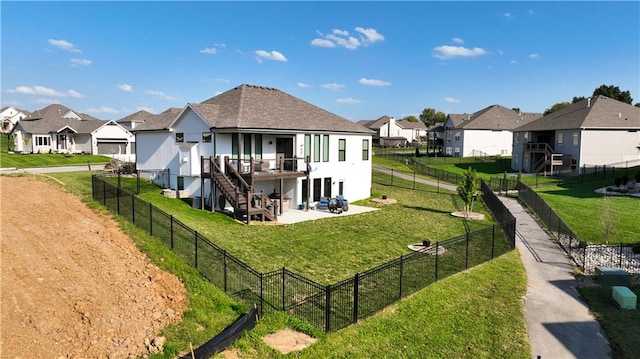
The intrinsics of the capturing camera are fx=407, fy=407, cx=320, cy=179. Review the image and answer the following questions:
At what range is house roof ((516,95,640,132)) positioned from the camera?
4375 cm

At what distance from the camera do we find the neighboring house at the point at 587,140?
4291 cm

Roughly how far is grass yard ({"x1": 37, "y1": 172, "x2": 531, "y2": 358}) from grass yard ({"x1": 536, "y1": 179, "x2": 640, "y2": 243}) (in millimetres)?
8741

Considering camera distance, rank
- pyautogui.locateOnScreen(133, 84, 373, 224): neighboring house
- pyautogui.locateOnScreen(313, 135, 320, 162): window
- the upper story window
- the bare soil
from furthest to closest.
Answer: the upper story window → pyautogui.locateOnScreen(313, 135, 320, 162): window → pyautogui.locateOnScreen(133, 84, 373, 224): neighboring house → the bare soil

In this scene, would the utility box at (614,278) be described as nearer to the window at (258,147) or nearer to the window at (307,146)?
the window at (307,146)

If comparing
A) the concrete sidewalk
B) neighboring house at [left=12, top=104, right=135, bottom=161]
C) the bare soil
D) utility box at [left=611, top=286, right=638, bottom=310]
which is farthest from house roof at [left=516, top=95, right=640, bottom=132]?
neighboring house at [left=12, top=104, right=135, bottom=161]

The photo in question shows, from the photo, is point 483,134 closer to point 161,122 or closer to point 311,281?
point 161,122

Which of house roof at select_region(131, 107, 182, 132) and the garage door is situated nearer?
house roof at select_region(131, 107, 182, 132)

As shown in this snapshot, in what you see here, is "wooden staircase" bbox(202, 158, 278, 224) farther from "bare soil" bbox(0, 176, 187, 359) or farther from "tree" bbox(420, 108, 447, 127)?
"tree" bbox(420, 108, 447, 127)

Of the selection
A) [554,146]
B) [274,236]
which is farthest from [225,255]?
[554,146]

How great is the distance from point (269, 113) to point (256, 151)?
8.99 feet

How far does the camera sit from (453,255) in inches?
643

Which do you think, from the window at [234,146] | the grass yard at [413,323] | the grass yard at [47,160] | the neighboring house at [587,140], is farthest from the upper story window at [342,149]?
the neighboring house at [587,140]

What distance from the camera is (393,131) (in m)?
110

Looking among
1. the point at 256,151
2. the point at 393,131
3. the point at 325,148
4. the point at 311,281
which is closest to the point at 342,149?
the point at 325,148
